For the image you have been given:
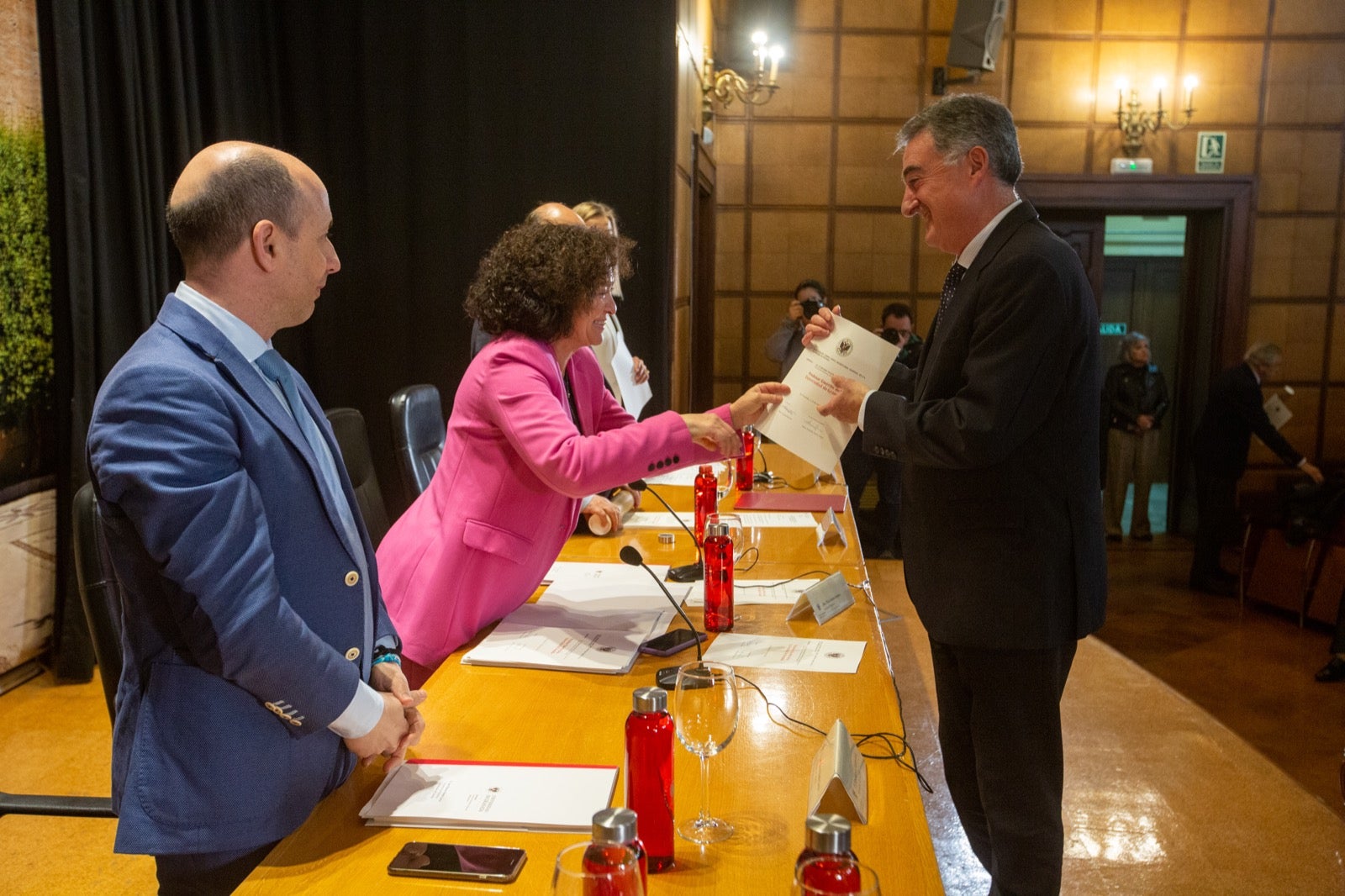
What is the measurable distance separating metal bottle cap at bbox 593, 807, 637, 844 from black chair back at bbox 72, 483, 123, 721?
41.6 inches

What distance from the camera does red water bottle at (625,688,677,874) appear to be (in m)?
1.11

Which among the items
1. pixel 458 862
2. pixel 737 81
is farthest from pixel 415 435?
pixel 737 81

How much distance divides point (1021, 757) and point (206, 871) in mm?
1358

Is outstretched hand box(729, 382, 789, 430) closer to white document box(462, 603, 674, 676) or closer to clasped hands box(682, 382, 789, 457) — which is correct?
clasped hands box(682, 382, 789, 457)

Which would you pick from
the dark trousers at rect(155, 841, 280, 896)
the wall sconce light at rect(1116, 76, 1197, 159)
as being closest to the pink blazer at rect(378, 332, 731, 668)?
the dark trousers at rect(155, 841, 280, 896)

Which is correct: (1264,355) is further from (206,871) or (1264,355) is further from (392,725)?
(206,871)

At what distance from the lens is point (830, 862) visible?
2.63 ft

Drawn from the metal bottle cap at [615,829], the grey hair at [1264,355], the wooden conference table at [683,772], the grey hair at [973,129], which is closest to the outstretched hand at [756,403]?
the wooden conference table at [683,772]

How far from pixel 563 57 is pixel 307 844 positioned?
12.8ft

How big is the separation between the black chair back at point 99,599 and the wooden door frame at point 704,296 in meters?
5.00

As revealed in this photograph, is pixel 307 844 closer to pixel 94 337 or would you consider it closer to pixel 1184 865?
pixel 1184 865

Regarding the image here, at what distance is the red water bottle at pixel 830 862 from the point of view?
79 centimetres

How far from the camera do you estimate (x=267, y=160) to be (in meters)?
1.28

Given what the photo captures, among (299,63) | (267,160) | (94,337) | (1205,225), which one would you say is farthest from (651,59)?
(1205,225)
